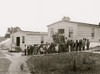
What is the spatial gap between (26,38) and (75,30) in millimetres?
9727

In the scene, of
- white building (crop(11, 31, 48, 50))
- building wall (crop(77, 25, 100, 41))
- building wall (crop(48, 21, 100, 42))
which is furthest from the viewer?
white building (crop(11, 31, 48, 50))

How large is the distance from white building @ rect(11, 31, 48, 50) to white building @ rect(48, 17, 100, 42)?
14.8ft

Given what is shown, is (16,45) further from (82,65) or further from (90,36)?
(82,65)

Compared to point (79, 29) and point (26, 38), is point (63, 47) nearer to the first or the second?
point (79, 29)

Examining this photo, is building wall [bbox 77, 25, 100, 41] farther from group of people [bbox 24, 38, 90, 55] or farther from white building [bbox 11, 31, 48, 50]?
white building [bbox 11, 31, 48, 50]

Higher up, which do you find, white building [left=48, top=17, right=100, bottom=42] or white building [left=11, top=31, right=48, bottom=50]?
white building [left=48, top=17, right=100, bottom=42]

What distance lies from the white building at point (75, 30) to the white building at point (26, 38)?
177 inches

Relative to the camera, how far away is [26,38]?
109ft

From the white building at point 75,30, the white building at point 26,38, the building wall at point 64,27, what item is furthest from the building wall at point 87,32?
the white building at point 26,38

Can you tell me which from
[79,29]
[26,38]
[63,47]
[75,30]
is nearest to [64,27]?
[75,30]

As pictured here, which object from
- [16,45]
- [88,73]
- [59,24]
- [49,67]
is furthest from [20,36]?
[88,73]

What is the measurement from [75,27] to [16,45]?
1318cm

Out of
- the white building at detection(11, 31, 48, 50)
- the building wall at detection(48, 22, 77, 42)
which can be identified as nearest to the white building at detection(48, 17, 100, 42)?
the building wall at detection(48, 22, 77, 42)

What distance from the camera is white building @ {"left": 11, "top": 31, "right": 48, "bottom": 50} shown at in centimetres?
3338
